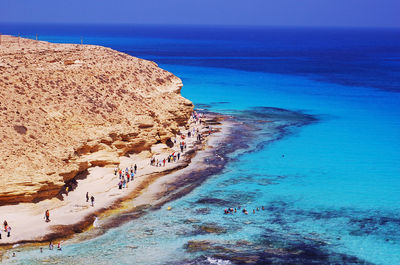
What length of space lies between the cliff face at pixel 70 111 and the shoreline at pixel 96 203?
37.2 inches

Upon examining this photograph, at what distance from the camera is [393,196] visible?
41531 mm

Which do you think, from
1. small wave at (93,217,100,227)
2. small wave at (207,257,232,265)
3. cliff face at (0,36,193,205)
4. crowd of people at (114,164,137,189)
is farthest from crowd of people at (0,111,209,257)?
small wave at (207,257,232,265)

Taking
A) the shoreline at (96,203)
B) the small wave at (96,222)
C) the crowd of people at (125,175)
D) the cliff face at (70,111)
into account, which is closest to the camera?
the shoreline at (96,203)

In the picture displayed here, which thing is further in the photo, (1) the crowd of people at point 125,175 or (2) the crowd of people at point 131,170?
(1) the crowd of people at point 125,175

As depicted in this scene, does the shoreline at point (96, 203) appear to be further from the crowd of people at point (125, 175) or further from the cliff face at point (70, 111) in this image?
the cliff face at point (70, 111)

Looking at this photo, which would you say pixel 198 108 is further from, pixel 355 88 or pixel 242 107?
pixel 355 88

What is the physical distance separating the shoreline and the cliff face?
0.95 meters

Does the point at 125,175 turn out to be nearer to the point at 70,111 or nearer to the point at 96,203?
the point at 96,203

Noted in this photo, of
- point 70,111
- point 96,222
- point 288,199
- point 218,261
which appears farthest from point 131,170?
point 218,261

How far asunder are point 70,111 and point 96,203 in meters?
10.2

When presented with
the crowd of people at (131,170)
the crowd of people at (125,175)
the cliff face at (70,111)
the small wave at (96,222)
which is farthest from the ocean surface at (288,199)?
the cliff face at (70,111)

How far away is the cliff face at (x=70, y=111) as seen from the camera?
118 ft

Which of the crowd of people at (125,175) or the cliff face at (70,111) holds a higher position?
the cliff face at (70,111)

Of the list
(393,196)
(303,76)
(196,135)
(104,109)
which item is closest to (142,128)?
(104,109)
